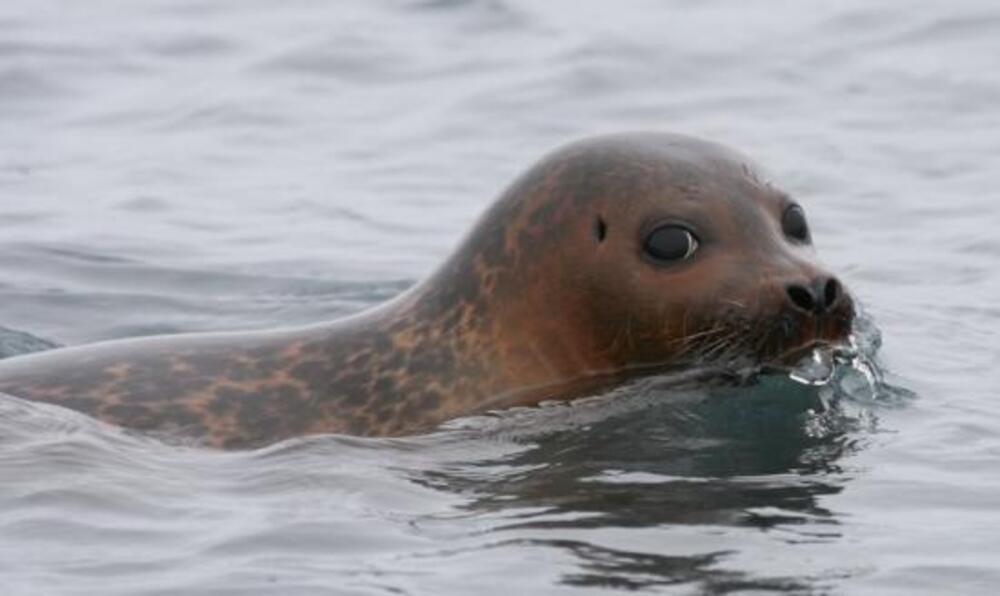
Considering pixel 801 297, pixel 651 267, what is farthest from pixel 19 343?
pixel 801 297

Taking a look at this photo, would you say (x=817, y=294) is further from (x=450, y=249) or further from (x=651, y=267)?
(x=450, y=249)

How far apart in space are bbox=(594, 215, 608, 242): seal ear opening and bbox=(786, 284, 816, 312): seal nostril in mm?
746

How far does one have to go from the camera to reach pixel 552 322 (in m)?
10.4

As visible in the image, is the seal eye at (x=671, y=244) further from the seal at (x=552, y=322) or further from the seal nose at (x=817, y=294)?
the seal nose at (x=817, y=294)

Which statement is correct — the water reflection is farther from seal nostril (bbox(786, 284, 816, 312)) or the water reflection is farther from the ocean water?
seal nostril (bbox(786, 284, 816, 312))

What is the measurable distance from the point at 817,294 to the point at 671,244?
581mm

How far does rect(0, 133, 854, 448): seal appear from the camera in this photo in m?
10.1

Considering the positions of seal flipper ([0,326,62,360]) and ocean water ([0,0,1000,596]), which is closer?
ocean water ([0,0,1000,596])

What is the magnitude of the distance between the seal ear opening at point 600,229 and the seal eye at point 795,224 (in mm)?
644

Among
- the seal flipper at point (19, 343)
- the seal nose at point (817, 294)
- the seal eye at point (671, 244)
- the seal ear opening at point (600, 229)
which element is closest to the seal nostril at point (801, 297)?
the seal nose at point (817, 294)

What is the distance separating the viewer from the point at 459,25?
22.7 metres

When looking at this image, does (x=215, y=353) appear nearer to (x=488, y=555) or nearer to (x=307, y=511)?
(x=307, y=511)

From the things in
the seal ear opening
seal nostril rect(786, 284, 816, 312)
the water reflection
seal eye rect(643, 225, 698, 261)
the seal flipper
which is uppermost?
the seal ear opening

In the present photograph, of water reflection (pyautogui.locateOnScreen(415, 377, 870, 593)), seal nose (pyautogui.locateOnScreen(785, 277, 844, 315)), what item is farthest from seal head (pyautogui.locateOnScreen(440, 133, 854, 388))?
water reflection (pyautogui.locateOnScreen(415, 377, 870, 593))
